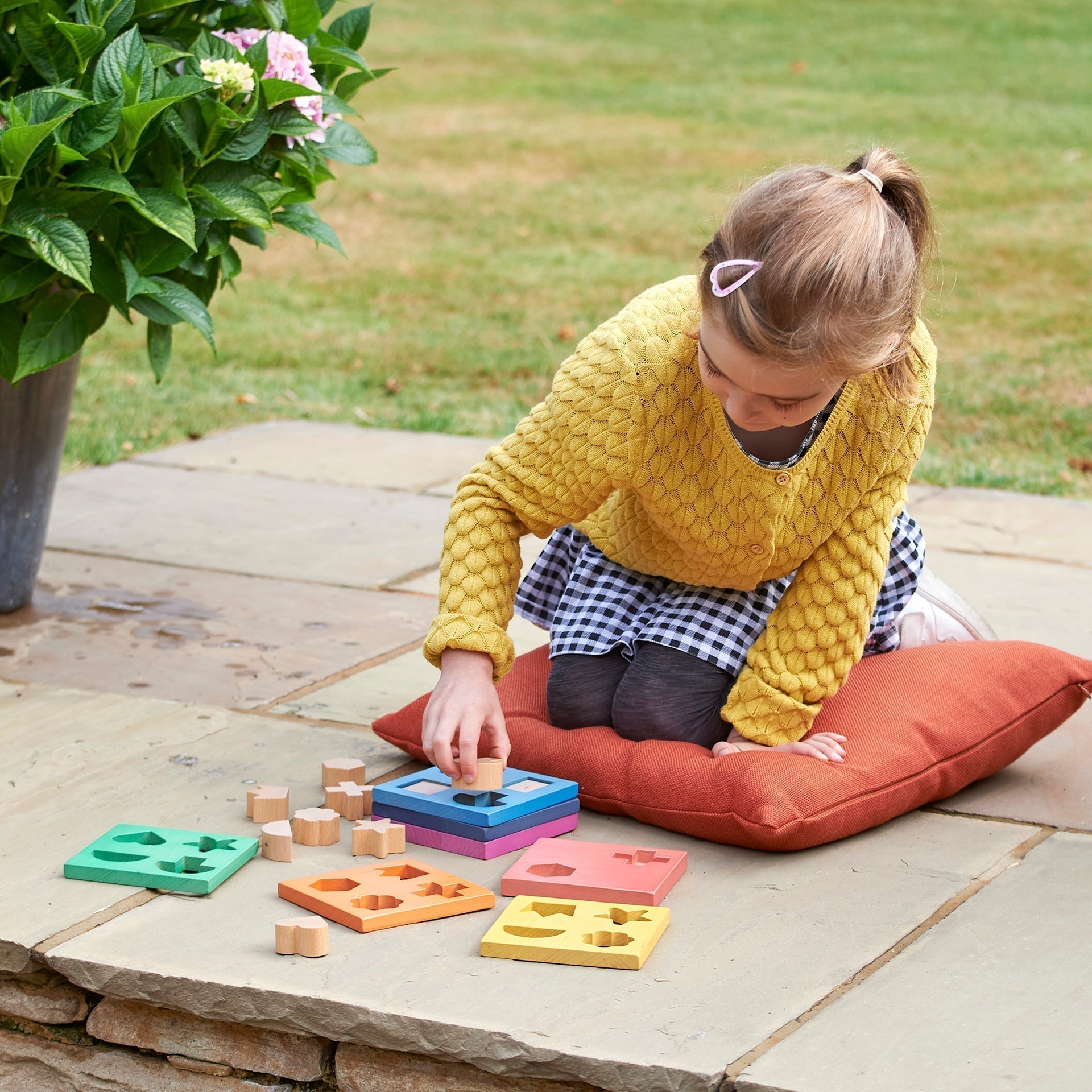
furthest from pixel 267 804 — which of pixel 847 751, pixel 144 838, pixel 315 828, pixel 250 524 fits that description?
pixel 250 524

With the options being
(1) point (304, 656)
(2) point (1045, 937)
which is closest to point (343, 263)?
(1) point (304, 656)

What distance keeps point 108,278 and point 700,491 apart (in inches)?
55.5

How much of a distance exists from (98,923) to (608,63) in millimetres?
16215

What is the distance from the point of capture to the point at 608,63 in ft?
56.3

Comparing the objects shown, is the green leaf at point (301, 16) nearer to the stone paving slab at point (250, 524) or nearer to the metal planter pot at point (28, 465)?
the metal planter pot at point (28, 465)

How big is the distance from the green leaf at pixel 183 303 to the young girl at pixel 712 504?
2.82 ft

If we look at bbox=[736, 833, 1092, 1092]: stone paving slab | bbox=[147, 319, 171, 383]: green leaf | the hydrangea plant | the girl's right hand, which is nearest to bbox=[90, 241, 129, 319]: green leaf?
the hydrangea plant

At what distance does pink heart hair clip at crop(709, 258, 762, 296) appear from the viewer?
2264 mm

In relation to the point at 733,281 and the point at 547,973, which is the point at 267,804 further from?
the point at 733,281

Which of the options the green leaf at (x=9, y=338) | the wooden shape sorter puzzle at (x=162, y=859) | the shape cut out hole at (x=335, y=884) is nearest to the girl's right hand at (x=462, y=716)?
the shape cut out hole at (x=335, y=884)

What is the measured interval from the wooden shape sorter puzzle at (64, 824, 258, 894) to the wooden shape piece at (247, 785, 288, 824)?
10 cm

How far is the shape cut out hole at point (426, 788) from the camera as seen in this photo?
2564mm

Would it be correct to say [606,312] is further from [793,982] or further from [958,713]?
[793,982]

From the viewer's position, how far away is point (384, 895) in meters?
2.25
